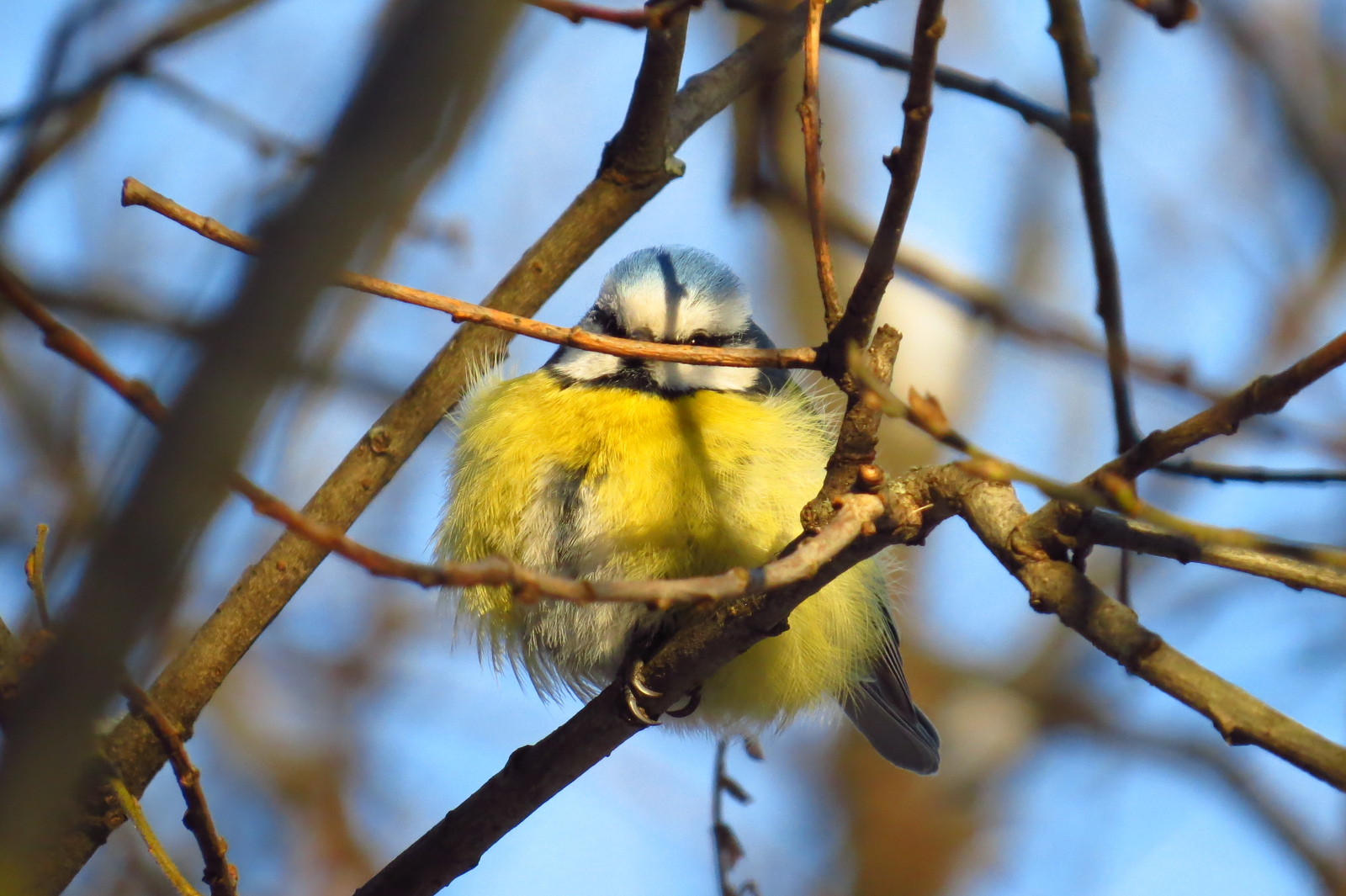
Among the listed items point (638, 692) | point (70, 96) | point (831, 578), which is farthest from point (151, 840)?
point (70, 96)

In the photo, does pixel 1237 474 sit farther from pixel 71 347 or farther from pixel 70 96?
pixel 70 96

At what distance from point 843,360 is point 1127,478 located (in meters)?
0.46

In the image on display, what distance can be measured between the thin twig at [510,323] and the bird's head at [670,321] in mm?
1156

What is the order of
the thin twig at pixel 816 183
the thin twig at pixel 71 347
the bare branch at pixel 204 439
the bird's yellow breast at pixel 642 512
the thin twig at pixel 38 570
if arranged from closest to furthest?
the bare branch at pixel 204 439, the thin twig at pixel 71 347, the thin twig at pixel 816 183, the thin twig at pixel 38 570, the bird's yellow breast at pixel 642 512

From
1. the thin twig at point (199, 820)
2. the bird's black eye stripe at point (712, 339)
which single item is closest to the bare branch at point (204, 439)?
the thin twig at point (199, 820)

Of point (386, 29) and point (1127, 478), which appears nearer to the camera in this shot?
point (386, 29)

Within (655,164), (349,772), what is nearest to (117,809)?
(655,164)

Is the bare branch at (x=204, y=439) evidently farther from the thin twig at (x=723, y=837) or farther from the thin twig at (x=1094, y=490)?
the thin twig at (x=723, y=837)

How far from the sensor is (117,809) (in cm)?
225

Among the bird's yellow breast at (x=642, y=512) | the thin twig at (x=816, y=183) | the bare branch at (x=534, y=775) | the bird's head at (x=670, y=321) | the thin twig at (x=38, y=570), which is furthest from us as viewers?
the bird's head at (x=670, y=321)

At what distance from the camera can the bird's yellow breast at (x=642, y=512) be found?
266 cm

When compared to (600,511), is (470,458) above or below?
above

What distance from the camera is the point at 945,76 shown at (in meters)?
2.70

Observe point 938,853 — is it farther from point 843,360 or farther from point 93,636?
point 93,636
